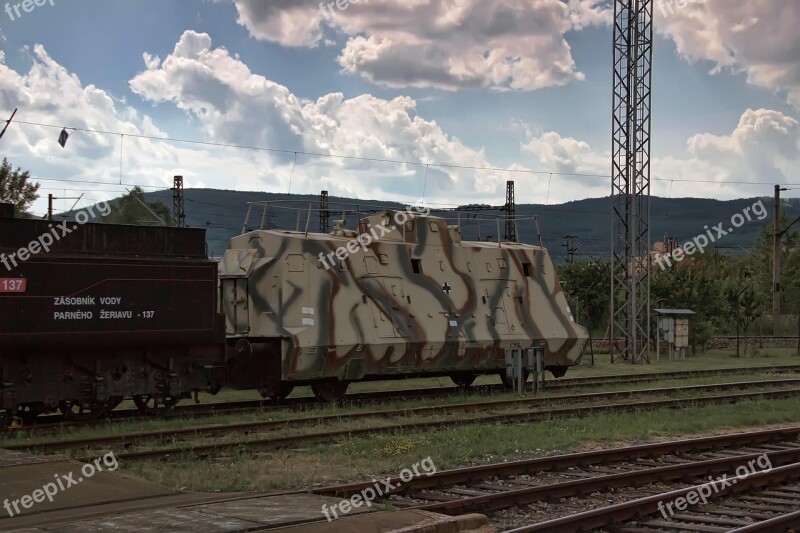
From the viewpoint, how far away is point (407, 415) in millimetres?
15555

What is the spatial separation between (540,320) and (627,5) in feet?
52.0

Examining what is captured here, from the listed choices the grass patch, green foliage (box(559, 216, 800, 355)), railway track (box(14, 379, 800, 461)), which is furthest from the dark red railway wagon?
green foliage (box(559, 216, 800, 355))

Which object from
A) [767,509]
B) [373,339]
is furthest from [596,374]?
[767,509]

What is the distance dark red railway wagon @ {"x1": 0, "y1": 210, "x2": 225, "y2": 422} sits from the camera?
13.0 meters

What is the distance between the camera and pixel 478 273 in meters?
20.0

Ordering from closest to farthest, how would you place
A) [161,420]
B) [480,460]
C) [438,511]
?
1. [438,511]
2. [480,460]
3. [161,420]

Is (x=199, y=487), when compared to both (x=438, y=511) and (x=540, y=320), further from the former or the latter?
(x=540, y=320)

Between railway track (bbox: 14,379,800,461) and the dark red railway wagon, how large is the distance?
201cm
